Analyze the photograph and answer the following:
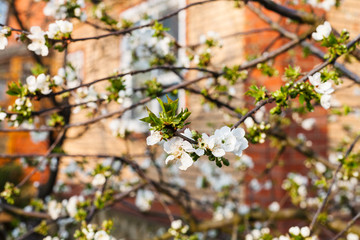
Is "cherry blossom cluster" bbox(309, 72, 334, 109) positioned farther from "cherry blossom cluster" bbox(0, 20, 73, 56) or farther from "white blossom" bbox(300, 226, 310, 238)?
"cherry blossom cluster" bbox(0, 20, 73, 56)

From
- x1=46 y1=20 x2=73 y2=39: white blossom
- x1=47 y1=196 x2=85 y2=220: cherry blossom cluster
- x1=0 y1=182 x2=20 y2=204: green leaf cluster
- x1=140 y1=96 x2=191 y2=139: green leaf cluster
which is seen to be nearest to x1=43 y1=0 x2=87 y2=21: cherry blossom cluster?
x1=46 y1=20 x2=73 y2=39: white blossom

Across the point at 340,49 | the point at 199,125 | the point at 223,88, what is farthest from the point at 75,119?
the point at 340,49

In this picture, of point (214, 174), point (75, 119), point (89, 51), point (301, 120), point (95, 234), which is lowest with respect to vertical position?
point (95, 234)

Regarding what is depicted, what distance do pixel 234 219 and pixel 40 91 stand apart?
2380 mm

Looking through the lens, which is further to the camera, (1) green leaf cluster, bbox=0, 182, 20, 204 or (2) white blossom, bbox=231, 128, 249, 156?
(1) green leaf cluster, bbox=0, 182, 20, 204

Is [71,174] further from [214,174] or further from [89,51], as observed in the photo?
[89,51]

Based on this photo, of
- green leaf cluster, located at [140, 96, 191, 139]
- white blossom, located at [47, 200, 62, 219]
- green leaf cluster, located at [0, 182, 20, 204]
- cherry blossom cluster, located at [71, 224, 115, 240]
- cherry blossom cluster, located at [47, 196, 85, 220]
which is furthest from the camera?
white blossom, located at [47, 200, 62, 219]

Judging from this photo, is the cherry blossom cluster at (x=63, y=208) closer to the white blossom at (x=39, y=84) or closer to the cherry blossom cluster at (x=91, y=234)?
the cherry blossom cluster at (x=91, y=234)

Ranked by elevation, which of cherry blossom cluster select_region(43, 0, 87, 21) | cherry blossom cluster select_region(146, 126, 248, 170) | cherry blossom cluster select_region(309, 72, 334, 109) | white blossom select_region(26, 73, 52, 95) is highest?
cherry blossom cluster select_region(43, 0, 87, 21)

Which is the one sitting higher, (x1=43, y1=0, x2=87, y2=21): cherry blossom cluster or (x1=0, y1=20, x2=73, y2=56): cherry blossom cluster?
(x1=43, y1=0, x2=87, y2=21): cherry blossom cluster

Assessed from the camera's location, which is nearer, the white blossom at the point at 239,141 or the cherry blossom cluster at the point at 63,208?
the white blossom at the point at 239,141

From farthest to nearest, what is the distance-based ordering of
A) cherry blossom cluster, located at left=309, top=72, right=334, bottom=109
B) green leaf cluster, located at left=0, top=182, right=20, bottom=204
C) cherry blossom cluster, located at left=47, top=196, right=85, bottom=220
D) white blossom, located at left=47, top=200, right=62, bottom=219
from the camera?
1. white blossom, located at left=47, top=200, right=62, bottom=219
2. cherry blossom cluster, located at left=47, top=196, right=85, bottom=220
3. green leaf cluster, located at left=0, top=182, right=20, bottom=204
4. cherry blossom cluster, located at left=309, top=72, right=334, bottom=109

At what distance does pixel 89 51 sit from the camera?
796 centimetres

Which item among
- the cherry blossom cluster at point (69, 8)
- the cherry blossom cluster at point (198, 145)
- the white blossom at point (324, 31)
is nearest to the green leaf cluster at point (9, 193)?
the cherry blossom cluster at point (69, 8)
